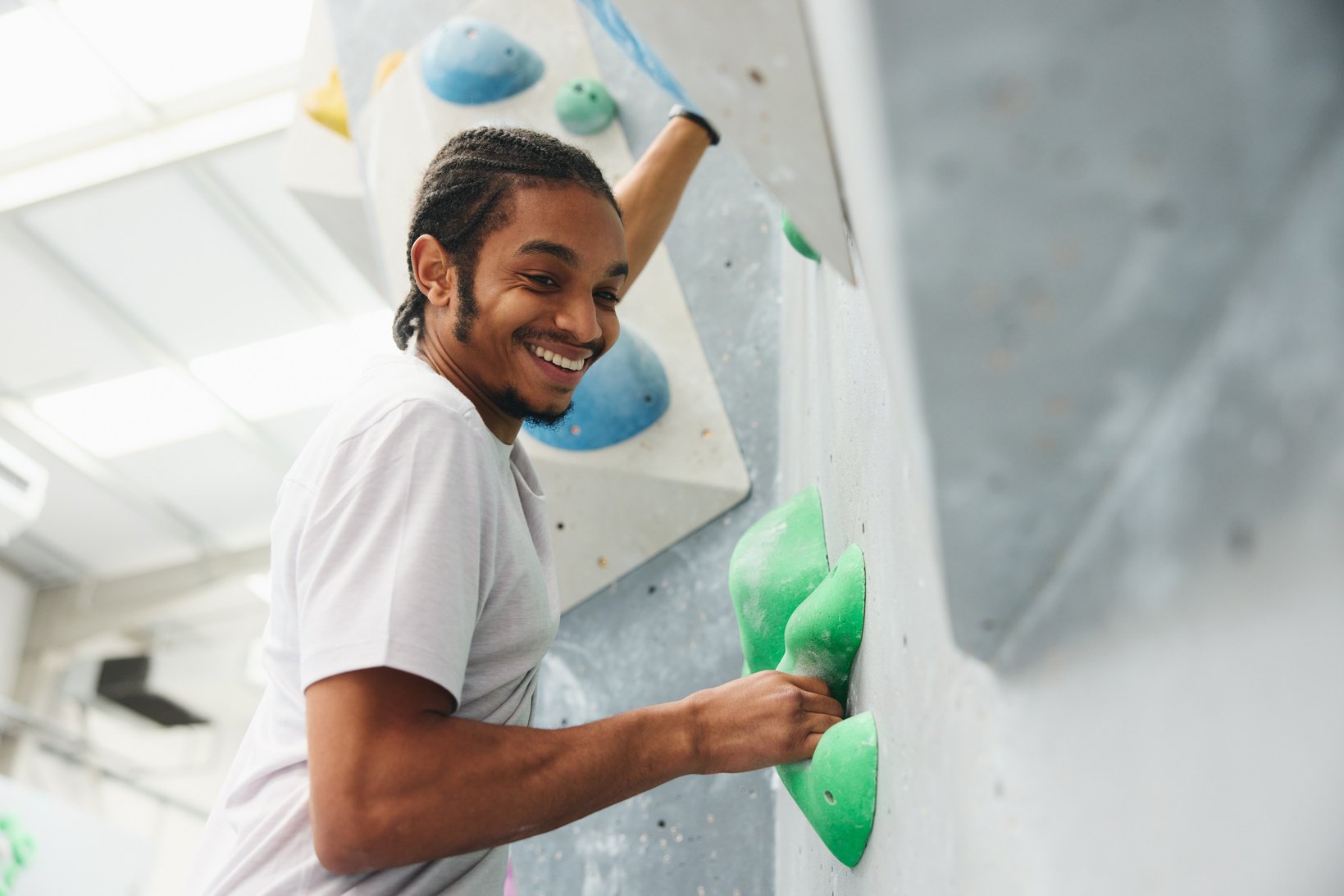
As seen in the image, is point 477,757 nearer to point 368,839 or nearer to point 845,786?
point 368,839

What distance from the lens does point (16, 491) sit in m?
4.30

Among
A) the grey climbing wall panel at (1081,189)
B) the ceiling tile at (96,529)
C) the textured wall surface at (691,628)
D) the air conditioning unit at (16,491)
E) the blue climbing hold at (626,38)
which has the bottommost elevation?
the ceiling tile at (96,529)

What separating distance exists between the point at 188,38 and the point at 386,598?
377 cm

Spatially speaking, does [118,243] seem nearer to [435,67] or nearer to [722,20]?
[435,67]

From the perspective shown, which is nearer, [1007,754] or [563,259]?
[1007,754]

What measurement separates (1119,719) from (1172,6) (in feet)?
0.69

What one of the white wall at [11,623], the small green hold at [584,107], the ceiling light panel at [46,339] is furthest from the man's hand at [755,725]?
the white wall at [11,623]

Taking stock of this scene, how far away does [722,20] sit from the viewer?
44cm

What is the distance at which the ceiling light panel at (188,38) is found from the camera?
3.75 metres

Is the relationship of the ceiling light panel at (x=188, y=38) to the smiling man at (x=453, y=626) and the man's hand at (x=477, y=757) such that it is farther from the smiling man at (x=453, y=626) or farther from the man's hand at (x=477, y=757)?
the man's hand at (x=477, y=757)

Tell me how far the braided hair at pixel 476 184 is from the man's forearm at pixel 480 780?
1.24 feet

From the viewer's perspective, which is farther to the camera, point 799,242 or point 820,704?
point 799,242

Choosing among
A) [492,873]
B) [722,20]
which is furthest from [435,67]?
[722,20]

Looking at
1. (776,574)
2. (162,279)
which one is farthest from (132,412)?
(776,574)
